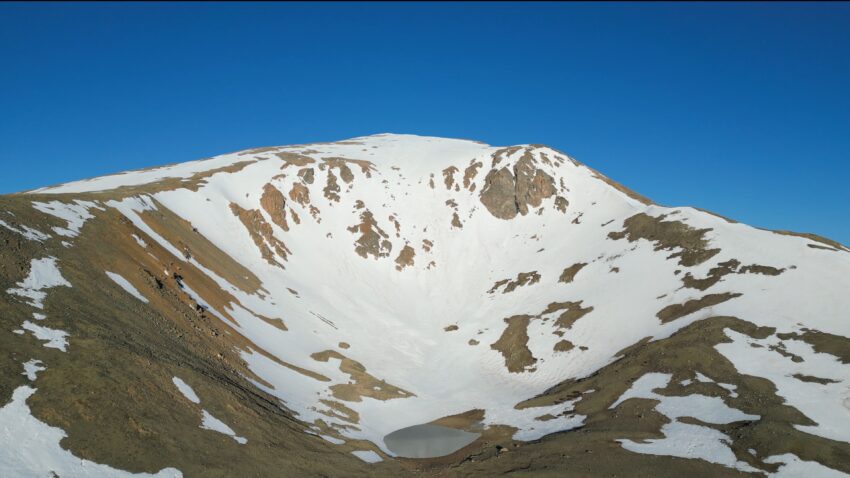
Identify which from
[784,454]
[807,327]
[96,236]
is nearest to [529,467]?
[784,454]

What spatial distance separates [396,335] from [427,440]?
40.7 meters

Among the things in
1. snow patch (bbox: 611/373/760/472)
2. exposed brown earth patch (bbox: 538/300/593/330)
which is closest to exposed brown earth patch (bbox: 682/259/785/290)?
exposed brown earth patch (bbox: 538/300/593/330)

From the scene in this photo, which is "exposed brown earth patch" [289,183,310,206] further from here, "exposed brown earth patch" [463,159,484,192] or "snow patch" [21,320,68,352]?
"snow patch" [21,320,68,352]

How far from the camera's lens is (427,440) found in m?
53.6

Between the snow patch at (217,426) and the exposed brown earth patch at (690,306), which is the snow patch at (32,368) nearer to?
the snow patch at (217,426)

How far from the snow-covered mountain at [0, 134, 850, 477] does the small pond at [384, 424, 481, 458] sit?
709 mm

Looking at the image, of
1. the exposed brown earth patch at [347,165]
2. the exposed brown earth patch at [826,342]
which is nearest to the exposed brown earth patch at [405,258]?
the exposed brown earth patch at [347,165]

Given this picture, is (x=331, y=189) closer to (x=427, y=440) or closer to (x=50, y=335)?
(x=427, y=440)

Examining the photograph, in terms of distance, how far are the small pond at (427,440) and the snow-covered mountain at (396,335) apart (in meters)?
0.71

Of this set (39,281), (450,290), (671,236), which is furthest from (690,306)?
(39,281)

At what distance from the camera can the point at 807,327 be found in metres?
57.7

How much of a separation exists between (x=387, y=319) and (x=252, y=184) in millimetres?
51090

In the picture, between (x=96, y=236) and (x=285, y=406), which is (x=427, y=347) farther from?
(x=96, y=236)

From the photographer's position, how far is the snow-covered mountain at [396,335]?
33.2 meters
